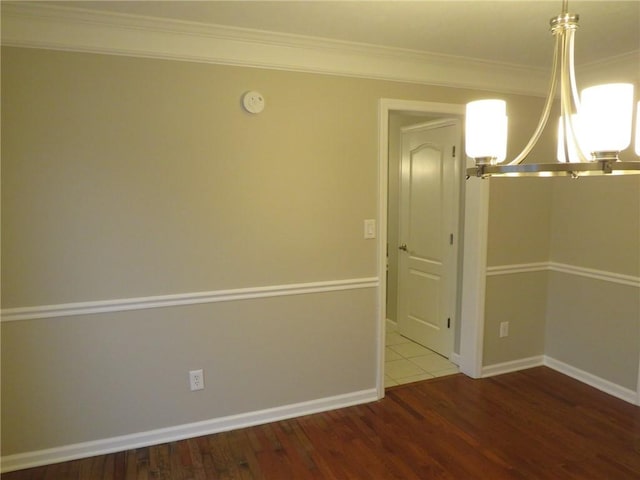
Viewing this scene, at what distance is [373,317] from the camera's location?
2992mm

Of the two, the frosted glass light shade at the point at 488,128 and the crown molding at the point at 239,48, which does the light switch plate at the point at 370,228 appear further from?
the frosted glass light shade at the point at 488,128

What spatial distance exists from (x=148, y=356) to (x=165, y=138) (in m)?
1.27

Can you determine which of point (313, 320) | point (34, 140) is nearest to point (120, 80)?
point (34, 140)

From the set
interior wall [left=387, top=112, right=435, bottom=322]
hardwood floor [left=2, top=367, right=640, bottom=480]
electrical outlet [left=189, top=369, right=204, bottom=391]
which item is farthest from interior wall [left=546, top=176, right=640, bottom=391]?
electrical outlet [left=189, top=369, right=204, bottom=391]

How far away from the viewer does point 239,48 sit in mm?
2443

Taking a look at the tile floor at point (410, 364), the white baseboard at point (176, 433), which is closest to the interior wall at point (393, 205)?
the tile floor at point (410, 364)

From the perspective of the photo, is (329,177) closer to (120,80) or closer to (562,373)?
(120,80)

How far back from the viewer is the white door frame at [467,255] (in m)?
2.88

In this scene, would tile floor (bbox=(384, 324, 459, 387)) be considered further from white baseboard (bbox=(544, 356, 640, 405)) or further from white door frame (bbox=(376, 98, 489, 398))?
white baseboard (bbox=(544, 356, 640, 405))

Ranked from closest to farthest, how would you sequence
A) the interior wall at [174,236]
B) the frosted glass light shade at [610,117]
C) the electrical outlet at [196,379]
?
the frosted glass light shade at [610,117] → the interior wall at [174,236] → the electrical outlet at [196,379]

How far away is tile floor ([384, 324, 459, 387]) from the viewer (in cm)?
342

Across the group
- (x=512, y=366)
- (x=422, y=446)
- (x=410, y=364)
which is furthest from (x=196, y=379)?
(x=512, y=366)

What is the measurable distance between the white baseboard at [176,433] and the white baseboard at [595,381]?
5.44 feet

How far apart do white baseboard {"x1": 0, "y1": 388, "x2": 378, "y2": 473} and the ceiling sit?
2.34 m
